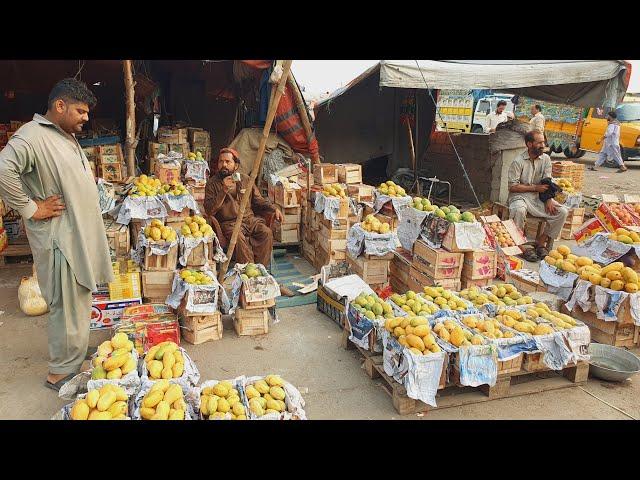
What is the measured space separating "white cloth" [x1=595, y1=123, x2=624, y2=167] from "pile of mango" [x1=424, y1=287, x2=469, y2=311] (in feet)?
49.3

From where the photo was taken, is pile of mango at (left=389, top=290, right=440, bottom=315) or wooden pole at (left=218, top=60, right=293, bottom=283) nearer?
pile of mango at (left=389, top=290, right=440, bottom=315)

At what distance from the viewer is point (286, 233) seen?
775 centimetres

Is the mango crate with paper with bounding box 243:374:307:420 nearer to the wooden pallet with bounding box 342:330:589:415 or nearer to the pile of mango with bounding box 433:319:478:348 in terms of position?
the wooden pallet with bounding box 342:330:589:415

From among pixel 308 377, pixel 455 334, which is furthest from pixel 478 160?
pixel 308 377

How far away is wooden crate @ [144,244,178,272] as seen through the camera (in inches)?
205

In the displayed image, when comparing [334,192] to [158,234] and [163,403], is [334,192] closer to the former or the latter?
[158,234]

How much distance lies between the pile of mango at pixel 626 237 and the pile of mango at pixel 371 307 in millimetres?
3276

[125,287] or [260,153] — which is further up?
[260,153]

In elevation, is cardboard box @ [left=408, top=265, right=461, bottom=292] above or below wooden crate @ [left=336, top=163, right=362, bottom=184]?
below

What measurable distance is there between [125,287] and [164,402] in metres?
2.63

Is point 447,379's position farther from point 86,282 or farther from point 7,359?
point 7,359

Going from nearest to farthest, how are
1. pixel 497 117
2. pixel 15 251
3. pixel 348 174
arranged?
pixel 15 251, pixel 348 174, pixel 497 117

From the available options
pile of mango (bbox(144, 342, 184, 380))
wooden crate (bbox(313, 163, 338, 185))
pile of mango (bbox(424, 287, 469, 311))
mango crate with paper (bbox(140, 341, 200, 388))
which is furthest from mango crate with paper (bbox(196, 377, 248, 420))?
wooden crate (bbox(313, 163, 338, 185))

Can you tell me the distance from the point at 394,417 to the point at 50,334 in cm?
279
